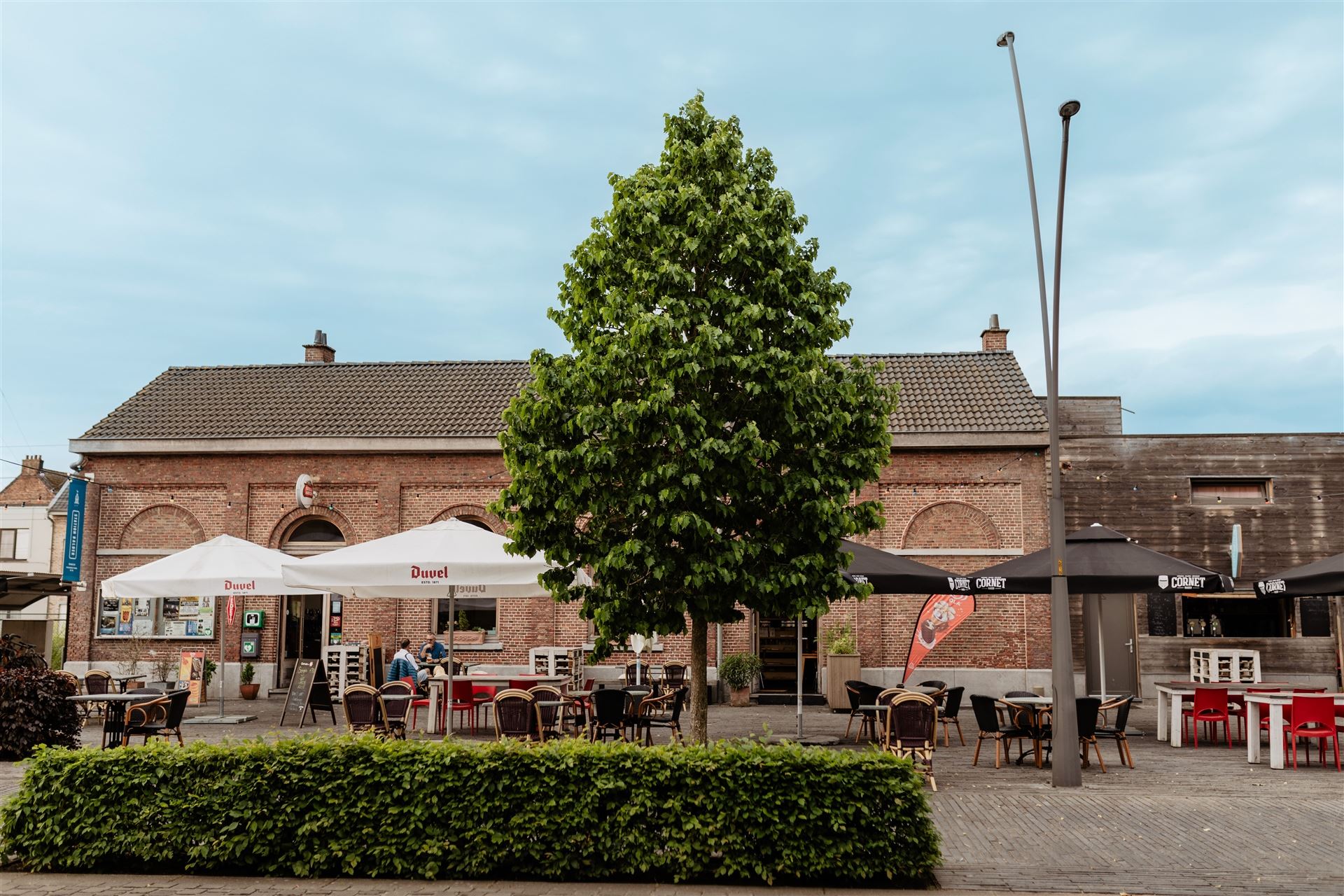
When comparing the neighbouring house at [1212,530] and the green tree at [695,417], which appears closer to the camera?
the green tree at [695,417]

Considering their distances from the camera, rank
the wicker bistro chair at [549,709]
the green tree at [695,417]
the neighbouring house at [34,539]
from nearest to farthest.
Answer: the green tree at [695,417], the wicker bistro chair at [549,709], the neighbouring house at [34,539]

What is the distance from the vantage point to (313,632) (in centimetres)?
2195

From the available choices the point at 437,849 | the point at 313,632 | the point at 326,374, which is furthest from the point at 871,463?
the point at 326,374

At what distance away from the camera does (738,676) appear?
19.4 meters

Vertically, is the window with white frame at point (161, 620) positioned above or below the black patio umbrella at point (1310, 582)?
below

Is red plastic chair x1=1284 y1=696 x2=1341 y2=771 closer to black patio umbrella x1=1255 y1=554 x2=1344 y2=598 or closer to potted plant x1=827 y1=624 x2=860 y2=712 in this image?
black patio umbrella x1=1255 y1=554 x2=1344 y2=598

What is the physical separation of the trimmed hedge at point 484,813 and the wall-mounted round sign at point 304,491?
1452 centimetres

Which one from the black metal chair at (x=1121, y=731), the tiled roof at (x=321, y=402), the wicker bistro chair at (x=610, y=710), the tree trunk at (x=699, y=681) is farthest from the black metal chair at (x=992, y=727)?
the tiled roof at (x=321, y=402)

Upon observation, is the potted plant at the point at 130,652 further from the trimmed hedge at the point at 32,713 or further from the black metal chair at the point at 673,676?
the black metal chair at the point at 673,676

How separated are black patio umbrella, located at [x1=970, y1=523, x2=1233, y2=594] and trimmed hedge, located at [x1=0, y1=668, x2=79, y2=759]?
11353 mm

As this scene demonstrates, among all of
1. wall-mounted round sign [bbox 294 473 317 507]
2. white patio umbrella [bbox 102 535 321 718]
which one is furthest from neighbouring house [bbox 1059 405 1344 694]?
wall-mounted round sign [bbox 294 473 317 507]

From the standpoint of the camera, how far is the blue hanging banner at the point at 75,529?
21.3 m

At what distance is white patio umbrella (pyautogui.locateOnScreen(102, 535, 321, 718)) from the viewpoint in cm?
1455

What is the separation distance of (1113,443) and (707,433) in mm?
14824
